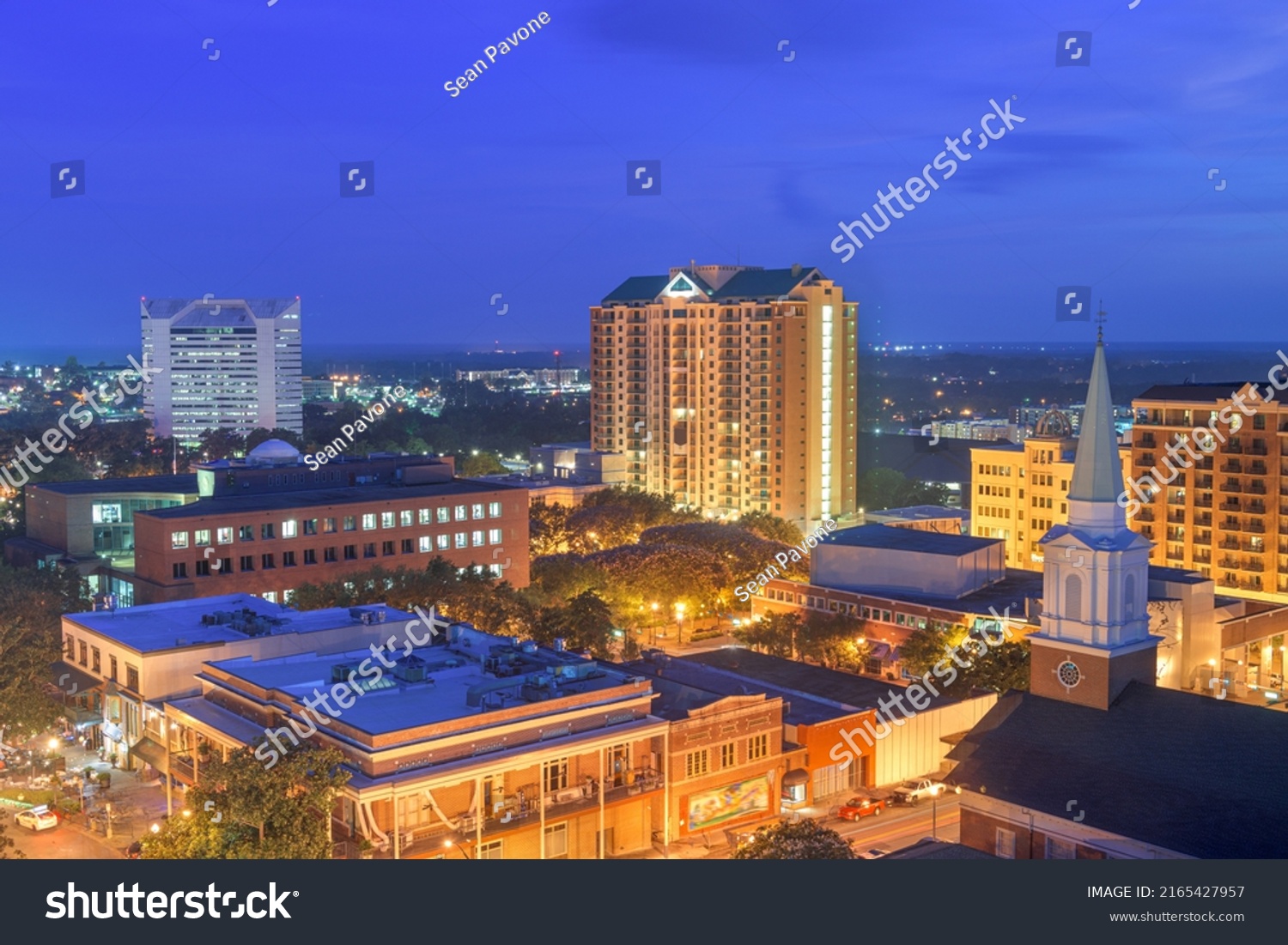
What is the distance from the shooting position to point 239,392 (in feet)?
571

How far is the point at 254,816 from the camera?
2141 cm

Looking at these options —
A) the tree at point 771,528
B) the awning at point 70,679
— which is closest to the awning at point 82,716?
the awning at point 70,679

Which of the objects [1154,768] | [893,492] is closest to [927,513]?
[893,492]

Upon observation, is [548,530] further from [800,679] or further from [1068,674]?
[1068,674]

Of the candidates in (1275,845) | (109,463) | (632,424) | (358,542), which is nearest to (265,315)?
(109,463)

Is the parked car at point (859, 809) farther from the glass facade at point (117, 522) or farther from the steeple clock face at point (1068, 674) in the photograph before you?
the glass facade at point (117, 522)

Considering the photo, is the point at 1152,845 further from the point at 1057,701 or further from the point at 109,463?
the point at 109,463

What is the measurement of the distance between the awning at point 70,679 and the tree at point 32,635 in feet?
1.26

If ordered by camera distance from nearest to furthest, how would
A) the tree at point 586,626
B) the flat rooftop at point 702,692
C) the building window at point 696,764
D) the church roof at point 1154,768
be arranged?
the church roof at point 1154,768 < the building window at point 696,764 < the flat rooftop at point 702,692 < the tree at point 586,626

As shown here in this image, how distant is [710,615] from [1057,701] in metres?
32.2

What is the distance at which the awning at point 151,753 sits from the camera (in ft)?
105

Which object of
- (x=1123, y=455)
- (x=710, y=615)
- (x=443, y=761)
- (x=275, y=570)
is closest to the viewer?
(x=443, y=761)

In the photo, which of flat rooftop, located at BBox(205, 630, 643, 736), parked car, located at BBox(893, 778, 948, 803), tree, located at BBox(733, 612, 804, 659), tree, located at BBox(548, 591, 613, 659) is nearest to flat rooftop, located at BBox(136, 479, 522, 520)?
tree, located at BBox(548, 591, 613, 659)

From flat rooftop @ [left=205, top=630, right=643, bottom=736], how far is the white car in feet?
16.7
